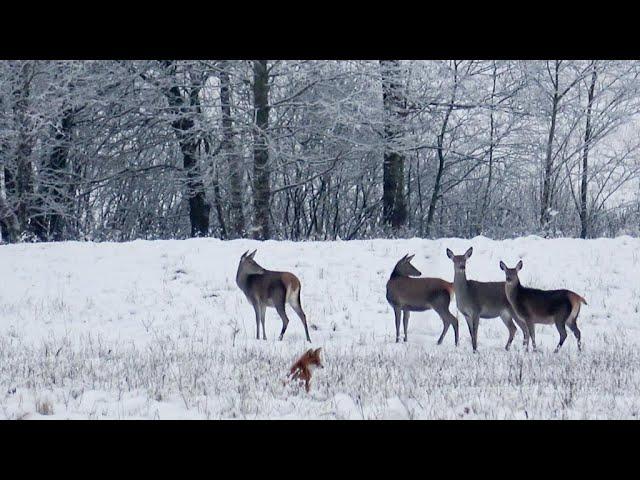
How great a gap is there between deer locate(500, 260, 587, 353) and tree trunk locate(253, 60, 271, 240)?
10232 mm

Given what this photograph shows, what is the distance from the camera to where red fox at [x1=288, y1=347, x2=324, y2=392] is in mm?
7586

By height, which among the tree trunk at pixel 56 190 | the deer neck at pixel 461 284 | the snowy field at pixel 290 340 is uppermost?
the tree trunk at pixel 56 190

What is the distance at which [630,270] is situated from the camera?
15789 mm

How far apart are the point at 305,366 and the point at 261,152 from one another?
46.6 feet

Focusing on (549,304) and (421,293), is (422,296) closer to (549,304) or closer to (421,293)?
(421,293)

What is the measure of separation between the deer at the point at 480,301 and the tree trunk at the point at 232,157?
10727 mm

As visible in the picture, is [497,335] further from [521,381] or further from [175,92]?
[175,92]

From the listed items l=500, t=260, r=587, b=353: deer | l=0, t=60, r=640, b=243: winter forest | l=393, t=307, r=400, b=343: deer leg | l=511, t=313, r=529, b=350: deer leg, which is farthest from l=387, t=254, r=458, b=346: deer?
l=0, t=60, r=640, b=243: winter forest

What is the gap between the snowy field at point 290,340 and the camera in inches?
270

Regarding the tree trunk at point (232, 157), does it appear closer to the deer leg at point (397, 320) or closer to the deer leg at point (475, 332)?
the deer leg at point (397, 320)

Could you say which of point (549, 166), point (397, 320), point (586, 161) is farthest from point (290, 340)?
point (586, 161)

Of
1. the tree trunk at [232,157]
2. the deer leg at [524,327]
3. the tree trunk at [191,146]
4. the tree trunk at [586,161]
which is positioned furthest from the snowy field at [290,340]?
the tree trunk at [586,161]

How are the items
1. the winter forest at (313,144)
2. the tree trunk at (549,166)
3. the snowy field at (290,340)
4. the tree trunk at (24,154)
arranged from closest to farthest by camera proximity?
the snowy field at (290,340) < the tree trunk at (24,154) < the winter forest at (313,144) < the tree trunk at (549,166)
